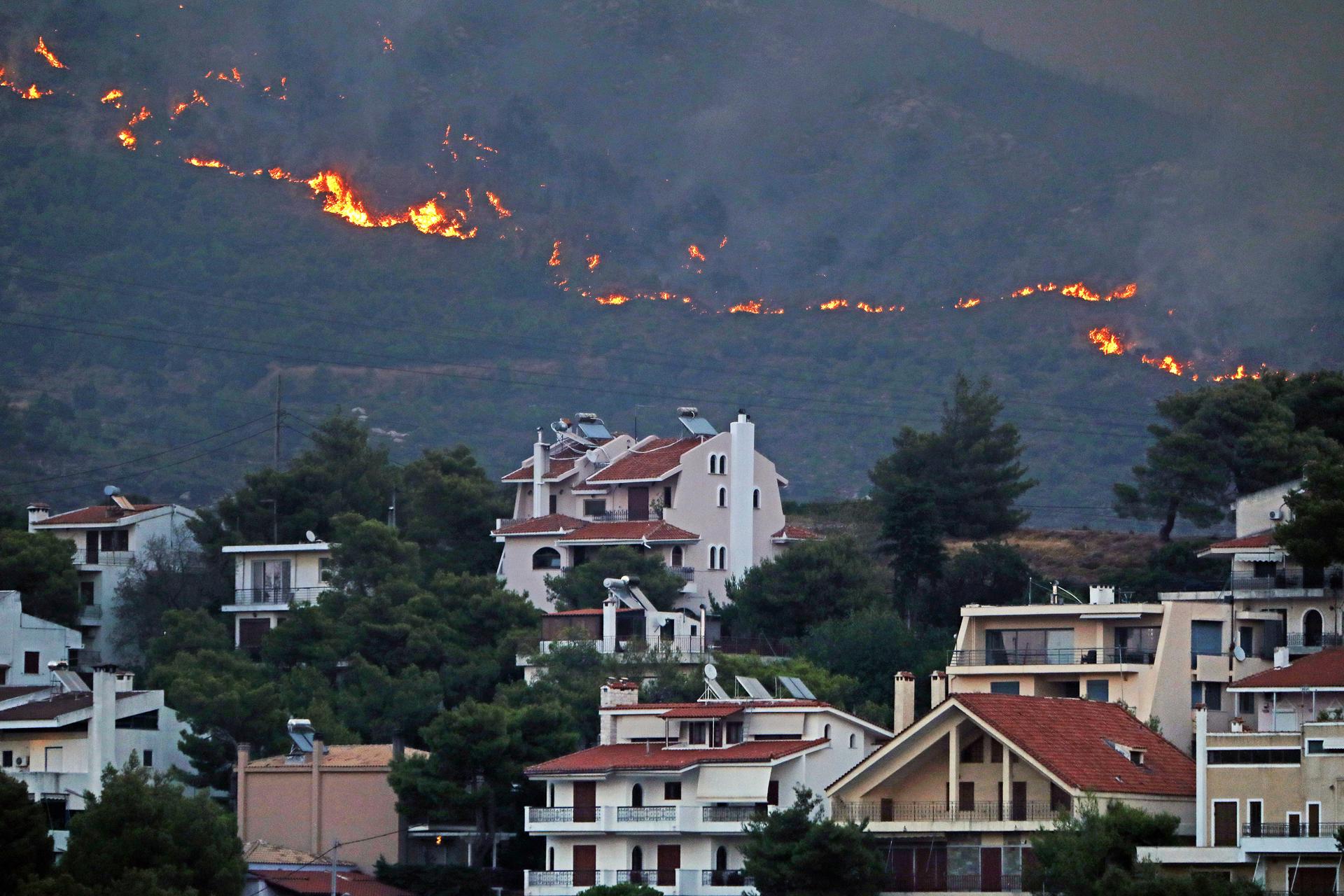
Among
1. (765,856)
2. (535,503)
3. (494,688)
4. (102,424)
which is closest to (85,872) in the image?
(765,856)

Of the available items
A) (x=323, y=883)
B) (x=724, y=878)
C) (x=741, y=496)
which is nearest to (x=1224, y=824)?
(x=724, y=878)

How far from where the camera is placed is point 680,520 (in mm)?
97938

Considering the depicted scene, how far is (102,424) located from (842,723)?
127267 millimetres

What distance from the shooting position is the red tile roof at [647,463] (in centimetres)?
9894

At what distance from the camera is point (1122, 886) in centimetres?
5216

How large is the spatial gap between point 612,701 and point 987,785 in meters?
14.6

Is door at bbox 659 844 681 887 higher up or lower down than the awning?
lower down

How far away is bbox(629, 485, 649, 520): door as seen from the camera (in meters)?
99.4

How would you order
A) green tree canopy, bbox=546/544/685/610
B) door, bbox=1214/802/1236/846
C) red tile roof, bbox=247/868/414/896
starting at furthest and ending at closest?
1. green tree canopy, bbox=546/544/685/610
2. red tile roof, bbox=247/868/414/896
3. door, bbox=1214/802/1236/846

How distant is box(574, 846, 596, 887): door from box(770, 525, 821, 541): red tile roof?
111 feet

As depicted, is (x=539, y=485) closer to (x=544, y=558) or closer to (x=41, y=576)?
(x=544, y=558)

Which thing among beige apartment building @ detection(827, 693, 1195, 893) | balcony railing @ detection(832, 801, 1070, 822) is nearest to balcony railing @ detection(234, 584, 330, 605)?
balcony railing @ detection(832, 801, 1070, 822)

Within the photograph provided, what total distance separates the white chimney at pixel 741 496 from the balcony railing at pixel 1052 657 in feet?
77.8

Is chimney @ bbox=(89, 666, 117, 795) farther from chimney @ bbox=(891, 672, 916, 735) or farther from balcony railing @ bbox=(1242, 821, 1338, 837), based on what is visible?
balcony railing @ bbox=(1242, 821, 1338, 837)
